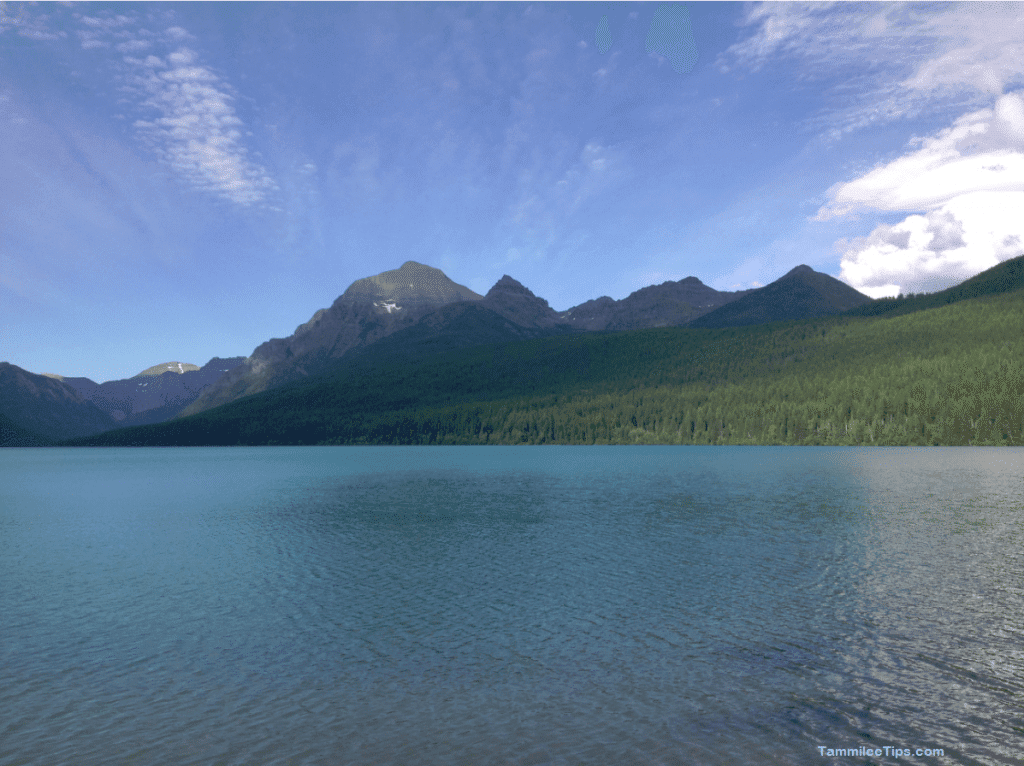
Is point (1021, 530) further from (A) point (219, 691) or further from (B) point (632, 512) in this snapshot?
(A) point (219, 691)

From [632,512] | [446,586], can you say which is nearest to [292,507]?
[632,512]

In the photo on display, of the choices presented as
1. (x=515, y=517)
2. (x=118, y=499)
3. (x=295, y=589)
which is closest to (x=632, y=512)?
(x=515, y=517)

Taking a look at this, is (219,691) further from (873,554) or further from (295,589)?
(873,554)

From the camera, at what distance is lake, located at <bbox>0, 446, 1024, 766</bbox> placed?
58.9 feet

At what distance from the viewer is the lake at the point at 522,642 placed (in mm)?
17938

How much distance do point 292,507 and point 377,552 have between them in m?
37.3

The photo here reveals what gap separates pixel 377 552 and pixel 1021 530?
5560 cm

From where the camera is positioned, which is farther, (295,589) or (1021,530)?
(1021,530)

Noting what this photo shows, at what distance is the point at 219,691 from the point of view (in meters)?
22.0

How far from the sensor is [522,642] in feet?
87.7

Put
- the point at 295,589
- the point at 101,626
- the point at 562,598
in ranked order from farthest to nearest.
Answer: the point at 295,589
the point at 562,598
the point at 101,626

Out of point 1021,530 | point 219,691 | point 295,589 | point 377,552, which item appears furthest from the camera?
point 1021,530

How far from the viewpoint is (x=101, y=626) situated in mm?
30156

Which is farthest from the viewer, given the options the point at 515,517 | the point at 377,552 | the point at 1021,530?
the point at 515,517
